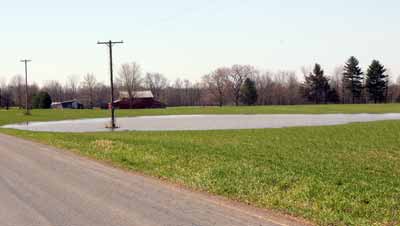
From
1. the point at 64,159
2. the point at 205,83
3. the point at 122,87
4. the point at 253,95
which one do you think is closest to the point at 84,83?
the point at 122,87

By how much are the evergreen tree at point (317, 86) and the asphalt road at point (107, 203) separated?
388ft

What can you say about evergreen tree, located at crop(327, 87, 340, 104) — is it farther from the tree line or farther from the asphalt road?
the asphalt road

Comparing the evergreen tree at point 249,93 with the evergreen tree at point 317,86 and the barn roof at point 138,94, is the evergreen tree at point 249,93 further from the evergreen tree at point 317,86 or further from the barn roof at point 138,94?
the barn roof at point 138,94

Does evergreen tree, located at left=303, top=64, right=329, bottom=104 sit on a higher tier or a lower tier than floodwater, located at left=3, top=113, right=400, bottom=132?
higher

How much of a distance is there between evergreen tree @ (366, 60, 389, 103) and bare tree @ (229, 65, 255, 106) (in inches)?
1532

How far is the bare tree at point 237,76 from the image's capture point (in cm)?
14991

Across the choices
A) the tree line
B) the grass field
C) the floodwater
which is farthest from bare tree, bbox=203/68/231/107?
the grass field

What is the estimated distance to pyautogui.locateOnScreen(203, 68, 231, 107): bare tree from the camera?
502 ft

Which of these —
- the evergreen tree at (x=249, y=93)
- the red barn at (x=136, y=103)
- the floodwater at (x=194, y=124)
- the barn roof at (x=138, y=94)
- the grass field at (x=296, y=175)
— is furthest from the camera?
the barn roof at (x=138, y=94)

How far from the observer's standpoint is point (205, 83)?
161 metres

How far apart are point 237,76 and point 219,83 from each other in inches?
240

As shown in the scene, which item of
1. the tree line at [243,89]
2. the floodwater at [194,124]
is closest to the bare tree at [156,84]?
the tree line at [243,89]

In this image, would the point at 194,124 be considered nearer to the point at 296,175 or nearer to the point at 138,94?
the point at 296,175

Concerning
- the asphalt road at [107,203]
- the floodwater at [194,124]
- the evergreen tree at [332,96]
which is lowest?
the floodwater at [194,124]
